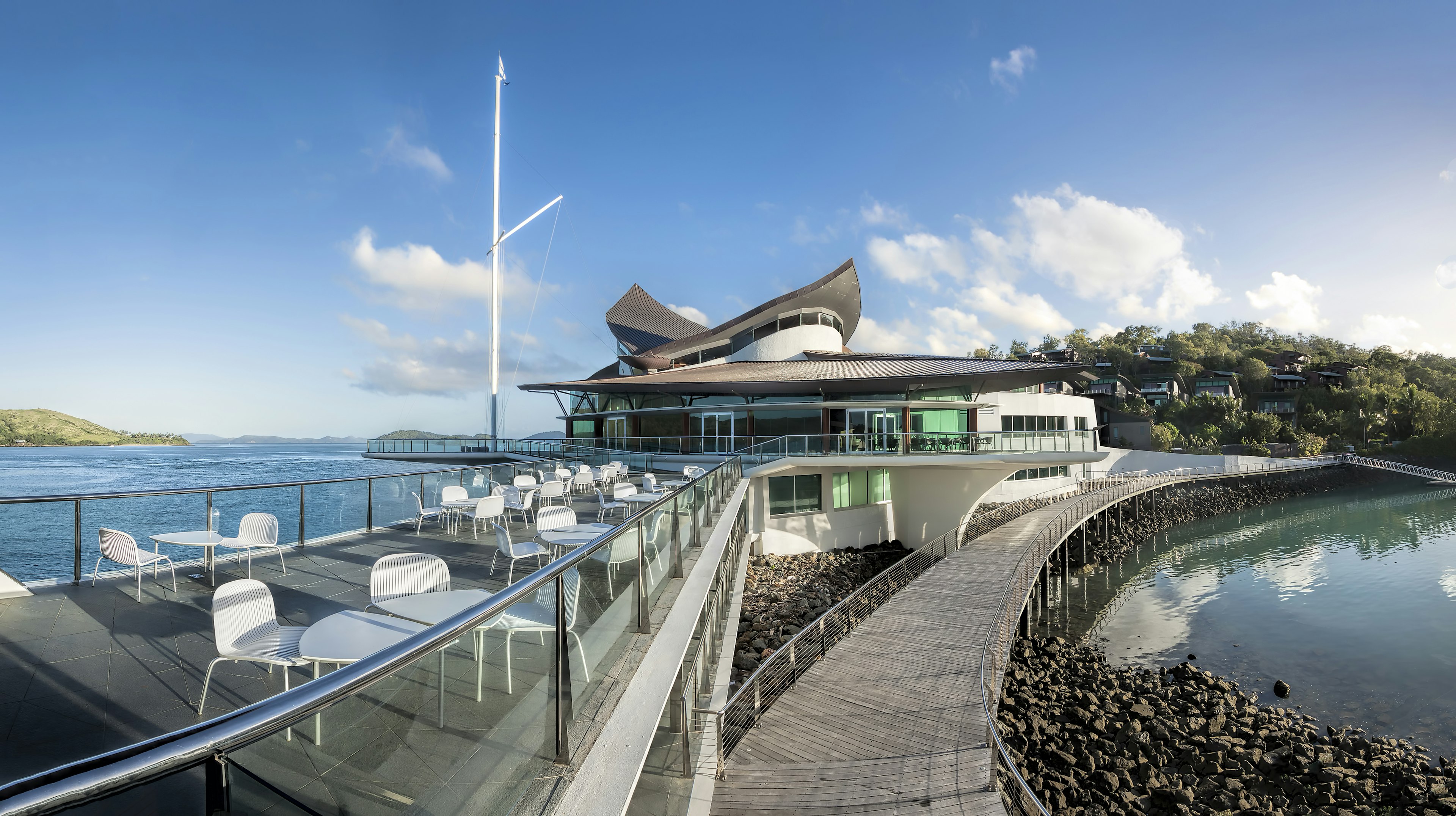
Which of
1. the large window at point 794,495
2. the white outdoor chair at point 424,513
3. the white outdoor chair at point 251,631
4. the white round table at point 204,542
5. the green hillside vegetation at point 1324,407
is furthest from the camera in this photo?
the green hillside vegetation at point 1324,407

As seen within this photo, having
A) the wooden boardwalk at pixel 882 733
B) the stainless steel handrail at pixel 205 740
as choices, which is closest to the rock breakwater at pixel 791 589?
the wooden boardwalk at pixel 882 733

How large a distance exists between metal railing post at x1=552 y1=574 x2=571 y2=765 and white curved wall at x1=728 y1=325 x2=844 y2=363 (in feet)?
105

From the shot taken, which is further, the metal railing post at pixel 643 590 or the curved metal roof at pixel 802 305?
the curved metal roof at pixel 802 305

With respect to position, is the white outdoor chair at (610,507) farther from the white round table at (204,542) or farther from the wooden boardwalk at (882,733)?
the white round table at (204,542)

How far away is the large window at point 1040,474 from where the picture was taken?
98.3 ft

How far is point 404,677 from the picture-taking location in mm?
1704

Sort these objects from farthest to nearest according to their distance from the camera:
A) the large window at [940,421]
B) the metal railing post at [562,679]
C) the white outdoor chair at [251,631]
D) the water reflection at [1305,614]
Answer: the large window at [940,421], the water reflection at [1305,614], the white outdoor chair at [251,631], the metal railing post at [562,679]

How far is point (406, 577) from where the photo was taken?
15.5ft

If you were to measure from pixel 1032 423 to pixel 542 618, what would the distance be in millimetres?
34258

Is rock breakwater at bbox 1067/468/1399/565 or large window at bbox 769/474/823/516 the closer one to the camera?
large window at bbox 769/474/823/516

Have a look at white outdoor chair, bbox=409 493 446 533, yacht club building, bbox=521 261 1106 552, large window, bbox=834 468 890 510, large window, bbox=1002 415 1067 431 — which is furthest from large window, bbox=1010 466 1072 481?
white outdoor chair, bbox=409 493 446 533

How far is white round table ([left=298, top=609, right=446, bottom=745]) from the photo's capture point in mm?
3164

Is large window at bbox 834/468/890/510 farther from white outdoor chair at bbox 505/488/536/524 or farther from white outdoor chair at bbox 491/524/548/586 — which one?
white outdoor chair at bbox 491/524/548/586

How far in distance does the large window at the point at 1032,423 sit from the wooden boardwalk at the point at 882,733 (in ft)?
55.5
